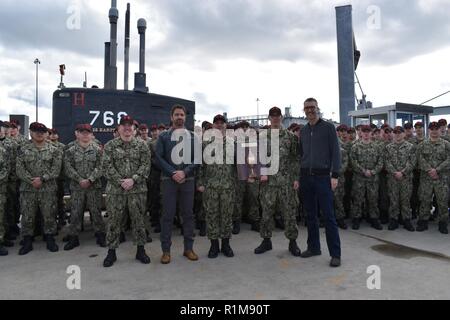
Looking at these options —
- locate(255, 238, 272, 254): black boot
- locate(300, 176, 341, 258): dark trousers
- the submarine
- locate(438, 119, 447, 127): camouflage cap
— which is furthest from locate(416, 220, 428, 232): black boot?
the submarine

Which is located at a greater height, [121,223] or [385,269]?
[121,223]

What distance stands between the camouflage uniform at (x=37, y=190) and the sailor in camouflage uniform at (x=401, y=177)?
16.9 feet

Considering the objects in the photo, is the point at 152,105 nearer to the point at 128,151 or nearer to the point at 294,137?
the point at 128,151

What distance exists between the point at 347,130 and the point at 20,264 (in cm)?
544

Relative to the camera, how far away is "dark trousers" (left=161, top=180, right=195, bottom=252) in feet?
13.7

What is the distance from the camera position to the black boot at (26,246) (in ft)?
15.0

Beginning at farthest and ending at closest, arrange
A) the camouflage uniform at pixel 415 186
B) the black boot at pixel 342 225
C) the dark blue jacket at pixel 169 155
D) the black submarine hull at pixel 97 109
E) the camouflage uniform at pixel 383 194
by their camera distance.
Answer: the black submarine hull at pixel 97 109 < the camouflage uniform at pixel 415 186 < the camouflage uniform at pixel 383 194 < the black boot at pixel 342 225 < the dark blue jacket at pixel 169 155

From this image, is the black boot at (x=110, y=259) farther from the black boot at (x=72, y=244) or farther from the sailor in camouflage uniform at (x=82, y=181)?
the black boot at (x=72, y=244)

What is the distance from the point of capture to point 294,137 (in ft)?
14.7

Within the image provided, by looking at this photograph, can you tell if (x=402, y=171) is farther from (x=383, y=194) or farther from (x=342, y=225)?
(x=342, y=225)

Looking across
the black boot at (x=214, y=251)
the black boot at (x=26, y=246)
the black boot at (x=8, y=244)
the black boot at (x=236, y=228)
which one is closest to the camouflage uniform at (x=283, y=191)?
the black boot at (x=214, y=251)

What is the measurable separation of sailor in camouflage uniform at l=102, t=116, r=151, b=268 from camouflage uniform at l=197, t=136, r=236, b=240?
0.79m

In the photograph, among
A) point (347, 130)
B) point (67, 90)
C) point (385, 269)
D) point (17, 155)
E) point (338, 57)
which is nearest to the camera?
point (385, 269)

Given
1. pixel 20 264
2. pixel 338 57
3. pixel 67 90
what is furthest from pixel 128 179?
pixel 338 57
